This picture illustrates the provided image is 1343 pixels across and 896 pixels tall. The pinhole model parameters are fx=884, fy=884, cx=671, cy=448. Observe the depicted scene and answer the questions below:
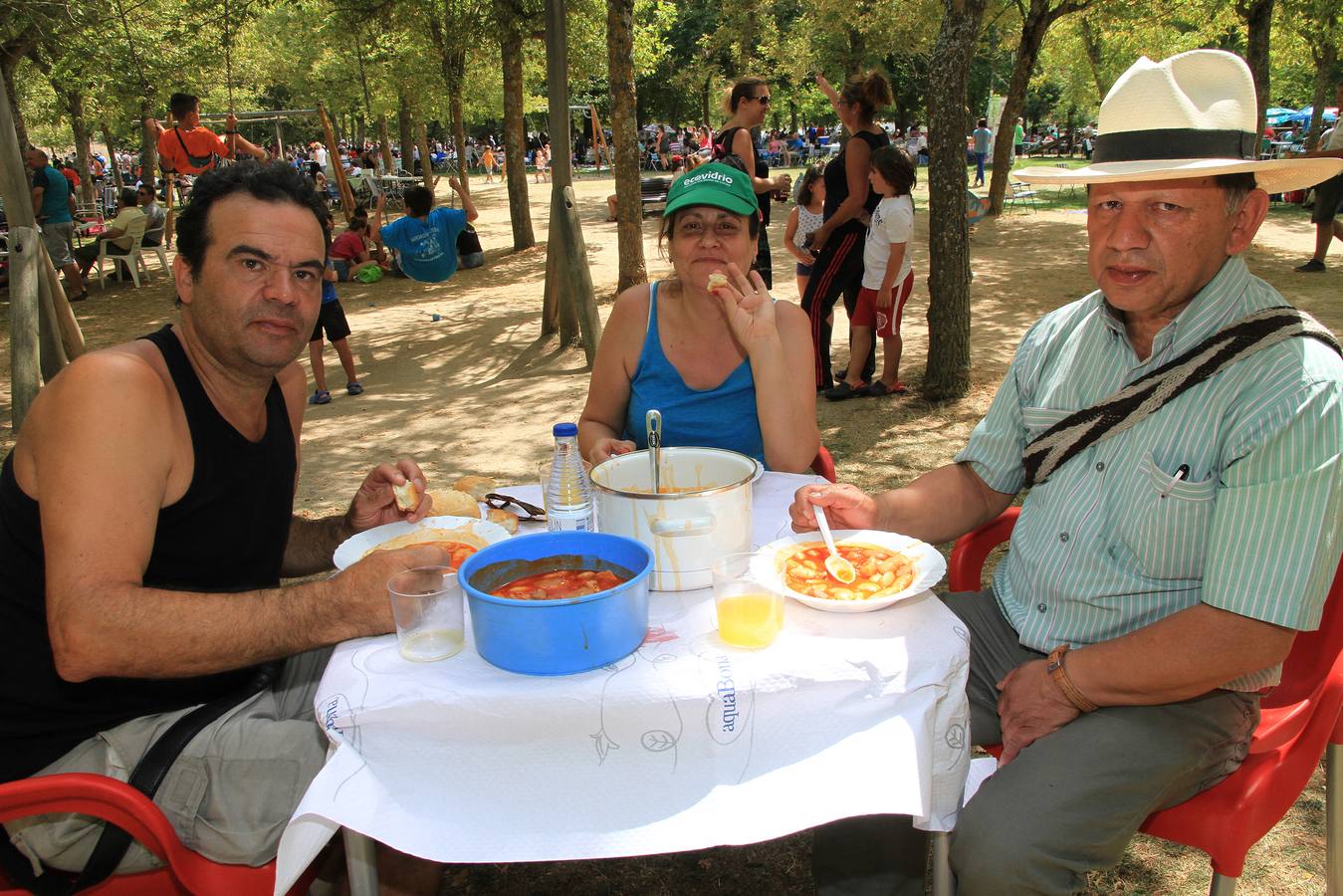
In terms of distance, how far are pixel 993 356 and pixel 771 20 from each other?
32.4 metres

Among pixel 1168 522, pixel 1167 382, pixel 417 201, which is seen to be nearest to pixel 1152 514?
pixel 1168 522

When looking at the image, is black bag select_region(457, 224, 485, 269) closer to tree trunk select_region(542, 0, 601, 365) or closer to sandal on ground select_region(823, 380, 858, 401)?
tree trunk select_region(542, 0, 601, 365)

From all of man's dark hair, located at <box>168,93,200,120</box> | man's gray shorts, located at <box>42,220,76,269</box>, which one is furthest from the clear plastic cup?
man's gray shorts, located at <box>42,220,76,269</box>

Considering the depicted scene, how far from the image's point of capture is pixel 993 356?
315 inches

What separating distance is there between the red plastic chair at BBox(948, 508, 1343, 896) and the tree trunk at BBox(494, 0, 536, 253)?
13359 millimetres

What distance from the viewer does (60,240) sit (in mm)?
13164

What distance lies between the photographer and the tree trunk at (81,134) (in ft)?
74.8

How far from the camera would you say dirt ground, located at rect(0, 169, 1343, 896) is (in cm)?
260

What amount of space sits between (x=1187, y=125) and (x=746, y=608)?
1.49 metres

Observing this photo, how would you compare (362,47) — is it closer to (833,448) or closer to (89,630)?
(833,448)

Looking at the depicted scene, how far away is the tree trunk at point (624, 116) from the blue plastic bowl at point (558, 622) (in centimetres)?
814

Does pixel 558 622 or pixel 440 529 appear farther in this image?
pixel 440 529

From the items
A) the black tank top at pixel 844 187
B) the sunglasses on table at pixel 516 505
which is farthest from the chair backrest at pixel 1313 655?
the black tank top at pixel 844 187

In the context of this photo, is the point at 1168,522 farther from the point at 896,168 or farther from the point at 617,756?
the point at 896,168
